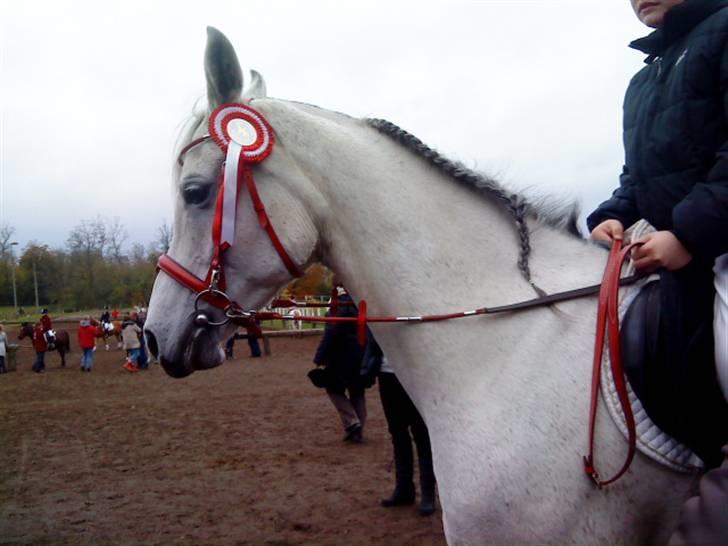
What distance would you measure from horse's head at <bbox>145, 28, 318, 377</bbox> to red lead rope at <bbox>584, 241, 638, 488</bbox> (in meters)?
1.18

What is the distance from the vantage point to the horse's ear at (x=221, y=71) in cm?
239

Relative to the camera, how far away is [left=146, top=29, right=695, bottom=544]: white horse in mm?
1879

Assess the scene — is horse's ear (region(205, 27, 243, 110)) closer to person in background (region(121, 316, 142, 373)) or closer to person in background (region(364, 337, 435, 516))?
person in background (region(364, 337, 435, 516))

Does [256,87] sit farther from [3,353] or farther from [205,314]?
[3,353]

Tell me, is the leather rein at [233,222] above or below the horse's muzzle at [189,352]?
above

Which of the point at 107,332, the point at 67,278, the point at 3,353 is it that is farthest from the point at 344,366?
the point at 67,278

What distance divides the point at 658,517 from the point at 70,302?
66695mm

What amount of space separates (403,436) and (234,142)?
449cm

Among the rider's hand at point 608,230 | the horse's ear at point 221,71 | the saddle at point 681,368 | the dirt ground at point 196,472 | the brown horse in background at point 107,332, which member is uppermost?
the horse's ear at point 221,71

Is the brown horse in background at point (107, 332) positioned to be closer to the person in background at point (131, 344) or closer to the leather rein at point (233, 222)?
the person in background at point (131, 344)

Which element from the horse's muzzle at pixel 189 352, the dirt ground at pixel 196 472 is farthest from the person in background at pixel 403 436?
the horse's muzzle at pixel 189 352

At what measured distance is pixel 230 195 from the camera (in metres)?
2.33

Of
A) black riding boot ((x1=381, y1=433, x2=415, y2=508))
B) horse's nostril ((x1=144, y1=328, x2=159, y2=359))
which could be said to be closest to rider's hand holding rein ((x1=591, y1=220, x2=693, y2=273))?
horse's nostril ((x1=144, y1=328, x2=159, y2=359))

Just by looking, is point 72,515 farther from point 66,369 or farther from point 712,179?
point 66,369
